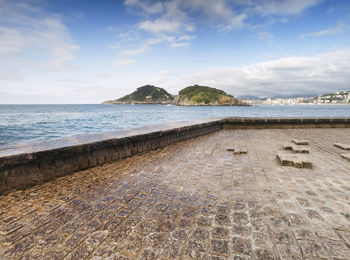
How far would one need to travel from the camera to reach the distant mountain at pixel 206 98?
454ft

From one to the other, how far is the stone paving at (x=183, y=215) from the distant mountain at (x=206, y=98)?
137 meters

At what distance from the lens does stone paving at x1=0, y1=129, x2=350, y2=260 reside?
1.83 metres

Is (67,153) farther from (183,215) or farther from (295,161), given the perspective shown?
(295,161)

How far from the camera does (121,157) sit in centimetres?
506

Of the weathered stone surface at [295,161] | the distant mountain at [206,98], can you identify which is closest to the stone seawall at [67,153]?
the weathered stone surface at [295,161]

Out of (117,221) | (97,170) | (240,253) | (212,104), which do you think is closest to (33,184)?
(97,170)

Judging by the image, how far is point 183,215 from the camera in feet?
7.91

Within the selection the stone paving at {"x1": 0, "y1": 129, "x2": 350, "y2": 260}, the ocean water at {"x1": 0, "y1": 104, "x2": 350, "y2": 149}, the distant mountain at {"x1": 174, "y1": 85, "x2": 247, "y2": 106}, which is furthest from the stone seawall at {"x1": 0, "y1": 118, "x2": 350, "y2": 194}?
the distant mountain at {"x1": 174, "y1": 85, "x2": 247, "y2": 106}

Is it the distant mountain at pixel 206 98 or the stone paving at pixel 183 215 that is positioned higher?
the distant mountain at pixel 206 98

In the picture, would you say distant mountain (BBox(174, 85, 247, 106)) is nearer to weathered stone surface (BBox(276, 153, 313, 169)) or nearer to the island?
the island

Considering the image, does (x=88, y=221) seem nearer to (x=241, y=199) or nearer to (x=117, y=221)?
(x=117, y=221)

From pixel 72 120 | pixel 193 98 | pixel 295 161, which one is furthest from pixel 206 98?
pixel 295 161

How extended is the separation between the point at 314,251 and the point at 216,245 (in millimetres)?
877

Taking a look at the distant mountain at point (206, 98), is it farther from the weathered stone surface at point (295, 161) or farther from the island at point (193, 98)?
the weathered stone surface at point (295, 161)
